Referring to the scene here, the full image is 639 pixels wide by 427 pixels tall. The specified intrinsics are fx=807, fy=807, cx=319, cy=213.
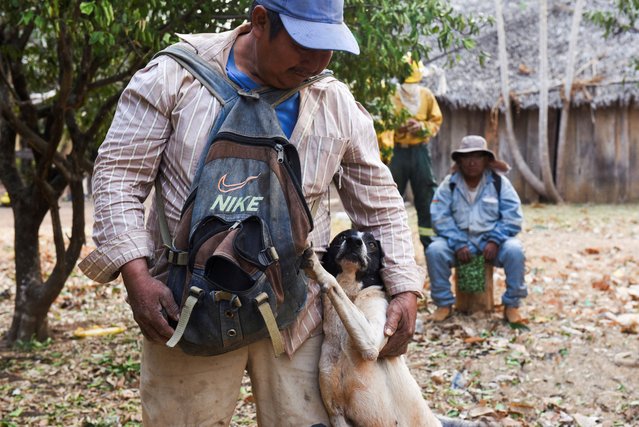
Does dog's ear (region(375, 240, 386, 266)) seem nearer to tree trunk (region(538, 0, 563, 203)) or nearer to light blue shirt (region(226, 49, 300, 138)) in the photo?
light blue shirt (region(226, 49, 300, 138))

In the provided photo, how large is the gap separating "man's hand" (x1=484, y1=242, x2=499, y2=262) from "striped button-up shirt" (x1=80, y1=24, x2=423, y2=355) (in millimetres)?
4298

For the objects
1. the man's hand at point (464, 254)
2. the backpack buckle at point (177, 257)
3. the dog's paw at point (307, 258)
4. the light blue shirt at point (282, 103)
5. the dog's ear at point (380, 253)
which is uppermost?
the light blue shirt at point (282, 103)

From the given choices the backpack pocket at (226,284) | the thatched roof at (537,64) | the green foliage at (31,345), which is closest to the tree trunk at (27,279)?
the green foliage at (31,345)

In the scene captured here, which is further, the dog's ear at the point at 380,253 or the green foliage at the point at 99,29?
the green foliage at the point at 99,29

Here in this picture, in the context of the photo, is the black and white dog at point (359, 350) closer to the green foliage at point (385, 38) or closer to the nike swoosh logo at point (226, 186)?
the nike swoosh logo at point (226, 186)

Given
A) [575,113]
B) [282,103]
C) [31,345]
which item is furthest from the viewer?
[575,113]

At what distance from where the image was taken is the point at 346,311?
108 inches

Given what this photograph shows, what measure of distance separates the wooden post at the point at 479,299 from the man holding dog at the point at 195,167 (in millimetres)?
4501

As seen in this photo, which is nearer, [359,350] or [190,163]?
[190,163]

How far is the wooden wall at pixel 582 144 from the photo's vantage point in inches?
709

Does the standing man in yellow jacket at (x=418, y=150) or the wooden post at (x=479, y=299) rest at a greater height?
the standing man in yellow jacket at (x=418, y=150)

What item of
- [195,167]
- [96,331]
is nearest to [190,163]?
[195,167]

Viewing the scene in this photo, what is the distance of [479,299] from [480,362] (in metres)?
1.37

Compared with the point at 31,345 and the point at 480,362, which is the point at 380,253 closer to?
the point at 480,362
